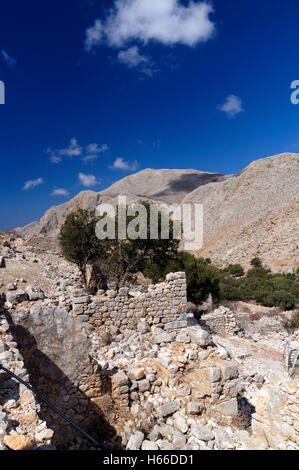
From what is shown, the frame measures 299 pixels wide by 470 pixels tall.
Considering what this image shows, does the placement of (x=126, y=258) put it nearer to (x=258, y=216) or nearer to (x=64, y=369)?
(x=64, y=369)

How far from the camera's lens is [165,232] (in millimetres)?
17625

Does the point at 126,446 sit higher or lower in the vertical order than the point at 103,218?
lower

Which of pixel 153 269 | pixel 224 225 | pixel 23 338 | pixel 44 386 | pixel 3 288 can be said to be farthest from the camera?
pixel 224 225

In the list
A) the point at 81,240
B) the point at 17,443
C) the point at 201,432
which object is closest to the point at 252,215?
the point at 81,240

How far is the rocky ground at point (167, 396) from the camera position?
12.6 feet

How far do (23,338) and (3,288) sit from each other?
7.83 metres

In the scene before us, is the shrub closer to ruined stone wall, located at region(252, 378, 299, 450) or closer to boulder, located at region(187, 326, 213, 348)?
boulder, located at region(187, 326, 213, 348)

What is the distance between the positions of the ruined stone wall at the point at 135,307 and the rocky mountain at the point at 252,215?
1858 centimetres

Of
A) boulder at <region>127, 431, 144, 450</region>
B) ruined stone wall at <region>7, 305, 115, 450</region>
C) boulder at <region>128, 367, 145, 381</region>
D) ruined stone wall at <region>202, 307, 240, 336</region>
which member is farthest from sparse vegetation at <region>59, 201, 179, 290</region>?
boulder at <region>127, 431, 144, 450</region>

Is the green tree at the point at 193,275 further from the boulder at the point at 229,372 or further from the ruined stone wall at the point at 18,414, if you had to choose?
the ruined stone wall at the point at 18,414

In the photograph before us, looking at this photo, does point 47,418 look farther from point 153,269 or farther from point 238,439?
point 153,269

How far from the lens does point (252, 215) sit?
50156 millimetres

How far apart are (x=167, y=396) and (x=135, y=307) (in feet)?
9.10

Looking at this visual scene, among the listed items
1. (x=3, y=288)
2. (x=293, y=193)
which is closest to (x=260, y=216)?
(x=293, y=193)
